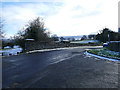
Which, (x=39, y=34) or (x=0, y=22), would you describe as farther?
(x=39, y=34)

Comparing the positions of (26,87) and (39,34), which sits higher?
(39,34)

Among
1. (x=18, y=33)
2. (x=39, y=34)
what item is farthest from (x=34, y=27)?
(x=18, y=33)

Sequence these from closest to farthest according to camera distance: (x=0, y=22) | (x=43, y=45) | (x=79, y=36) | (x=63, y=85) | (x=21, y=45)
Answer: (x=63, y=85)
(x=21, y=45)
(x=0, y=22)
(x=43, y=45)
(x=79, y=36)

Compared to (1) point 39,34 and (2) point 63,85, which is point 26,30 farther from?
(2) point 63,85

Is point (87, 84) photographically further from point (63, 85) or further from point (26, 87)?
point (26, 87)

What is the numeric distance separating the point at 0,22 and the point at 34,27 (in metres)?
6.61

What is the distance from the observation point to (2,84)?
412cm

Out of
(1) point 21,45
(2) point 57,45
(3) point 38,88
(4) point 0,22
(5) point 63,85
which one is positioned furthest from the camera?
(2) point 57,45

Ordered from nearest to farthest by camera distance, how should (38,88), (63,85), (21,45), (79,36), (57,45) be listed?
1. (38,88)
2. (63,85)
3. (21,45)
4. (57,45)
5. (79,36)

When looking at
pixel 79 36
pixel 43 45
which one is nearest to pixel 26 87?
pixel 43 45

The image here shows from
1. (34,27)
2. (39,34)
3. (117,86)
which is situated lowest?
(117,86)

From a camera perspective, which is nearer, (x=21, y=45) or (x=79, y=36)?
(x=21, y=45)

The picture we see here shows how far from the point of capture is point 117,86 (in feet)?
13.5

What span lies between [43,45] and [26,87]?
19.6 m
